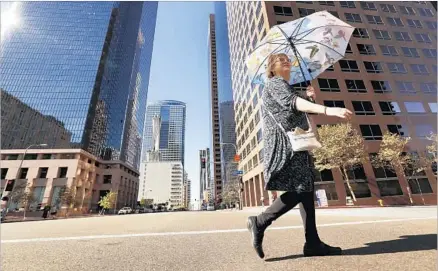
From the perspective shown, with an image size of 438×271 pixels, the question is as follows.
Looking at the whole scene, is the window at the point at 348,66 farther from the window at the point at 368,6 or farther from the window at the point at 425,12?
the window at the point at 425,12

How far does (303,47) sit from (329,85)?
31.8m

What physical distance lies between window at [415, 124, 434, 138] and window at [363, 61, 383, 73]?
964cm

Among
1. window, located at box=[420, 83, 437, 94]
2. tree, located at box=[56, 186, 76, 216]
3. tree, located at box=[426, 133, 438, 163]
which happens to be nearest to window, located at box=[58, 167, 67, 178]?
tree, located at box=[56, 186, 76, 216]

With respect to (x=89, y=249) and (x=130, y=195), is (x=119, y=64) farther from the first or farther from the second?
(x=89, y=249)

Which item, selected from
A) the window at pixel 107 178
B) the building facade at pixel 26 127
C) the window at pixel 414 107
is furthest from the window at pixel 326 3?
the window at pixel 107 178

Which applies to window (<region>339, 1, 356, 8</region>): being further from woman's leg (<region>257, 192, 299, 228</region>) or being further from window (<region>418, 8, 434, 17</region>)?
woman's leg (<region>257, 192, 299, 228</region>)

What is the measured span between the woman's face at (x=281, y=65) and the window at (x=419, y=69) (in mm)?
44501

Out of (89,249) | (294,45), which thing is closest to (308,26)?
(294,45)

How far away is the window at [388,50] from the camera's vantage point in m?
35.8

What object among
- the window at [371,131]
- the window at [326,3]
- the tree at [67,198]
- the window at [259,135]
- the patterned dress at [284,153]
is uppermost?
the window at [326,3]

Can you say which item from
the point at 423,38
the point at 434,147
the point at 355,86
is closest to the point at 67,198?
the point at 355,86

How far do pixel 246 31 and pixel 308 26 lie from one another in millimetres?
51577

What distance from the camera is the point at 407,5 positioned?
136 feet

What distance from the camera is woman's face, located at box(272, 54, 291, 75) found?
2949 millimetres
